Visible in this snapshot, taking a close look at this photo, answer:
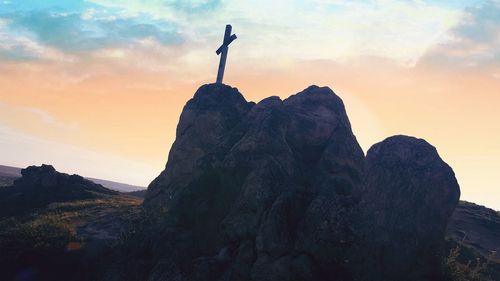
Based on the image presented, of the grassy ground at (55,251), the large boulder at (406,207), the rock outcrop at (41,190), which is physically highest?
the large boulder at (406,207)

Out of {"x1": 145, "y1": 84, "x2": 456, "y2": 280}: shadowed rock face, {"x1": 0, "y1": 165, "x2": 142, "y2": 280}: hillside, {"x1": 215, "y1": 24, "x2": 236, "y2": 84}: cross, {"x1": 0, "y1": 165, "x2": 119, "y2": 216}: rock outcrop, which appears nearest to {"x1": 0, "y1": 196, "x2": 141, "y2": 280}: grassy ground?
{"x1": 0, "y1": 165, "x2": 142, "y2": 280}: hillside

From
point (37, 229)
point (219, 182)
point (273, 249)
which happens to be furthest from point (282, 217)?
point (37, 229)

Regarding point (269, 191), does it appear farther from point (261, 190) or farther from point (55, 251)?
point (55, 251)

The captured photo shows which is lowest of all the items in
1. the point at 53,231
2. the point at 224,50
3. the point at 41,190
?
the point at 53,231

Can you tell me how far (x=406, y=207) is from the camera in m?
17.2

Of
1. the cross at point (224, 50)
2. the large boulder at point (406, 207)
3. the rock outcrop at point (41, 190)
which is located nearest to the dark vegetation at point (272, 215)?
the large boulder at point (406, 207)

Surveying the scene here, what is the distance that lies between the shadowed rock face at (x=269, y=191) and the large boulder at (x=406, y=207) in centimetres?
9

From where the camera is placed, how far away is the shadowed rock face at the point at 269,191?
14602 mm

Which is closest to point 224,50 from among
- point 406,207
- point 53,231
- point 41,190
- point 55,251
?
point 53,231

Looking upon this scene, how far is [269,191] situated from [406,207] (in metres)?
5.99

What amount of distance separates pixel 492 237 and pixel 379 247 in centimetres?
3031

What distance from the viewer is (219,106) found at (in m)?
29.3

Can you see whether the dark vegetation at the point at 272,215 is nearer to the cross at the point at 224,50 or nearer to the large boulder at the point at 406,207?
the large boulder at the point at 406,207

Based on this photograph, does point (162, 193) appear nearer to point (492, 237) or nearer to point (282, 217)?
point (282, 217)
